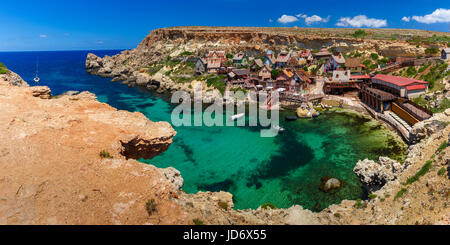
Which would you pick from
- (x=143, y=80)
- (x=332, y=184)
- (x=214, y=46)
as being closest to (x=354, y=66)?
(x=332, y=184)

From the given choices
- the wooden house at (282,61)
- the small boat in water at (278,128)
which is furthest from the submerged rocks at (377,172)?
the wooden house at (282,61)

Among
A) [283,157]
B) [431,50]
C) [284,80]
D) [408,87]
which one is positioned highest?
[431,50]

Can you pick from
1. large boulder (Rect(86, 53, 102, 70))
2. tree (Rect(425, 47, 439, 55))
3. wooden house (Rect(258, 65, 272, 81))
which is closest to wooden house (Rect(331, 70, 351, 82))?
wooden house (Rect(258, 65, 272, 81))

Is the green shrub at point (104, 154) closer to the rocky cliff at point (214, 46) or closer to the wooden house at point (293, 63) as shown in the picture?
the rocky cliff at point (214, 46)

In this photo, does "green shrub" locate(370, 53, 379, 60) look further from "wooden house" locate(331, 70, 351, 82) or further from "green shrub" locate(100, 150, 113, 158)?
"green shrub" locate(100, 150, 113, 158)

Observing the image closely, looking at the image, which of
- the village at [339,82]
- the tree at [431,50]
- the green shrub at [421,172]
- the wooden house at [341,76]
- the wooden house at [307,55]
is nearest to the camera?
the green shrub at [421,172]

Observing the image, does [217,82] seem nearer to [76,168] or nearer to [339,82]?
[339,82]
